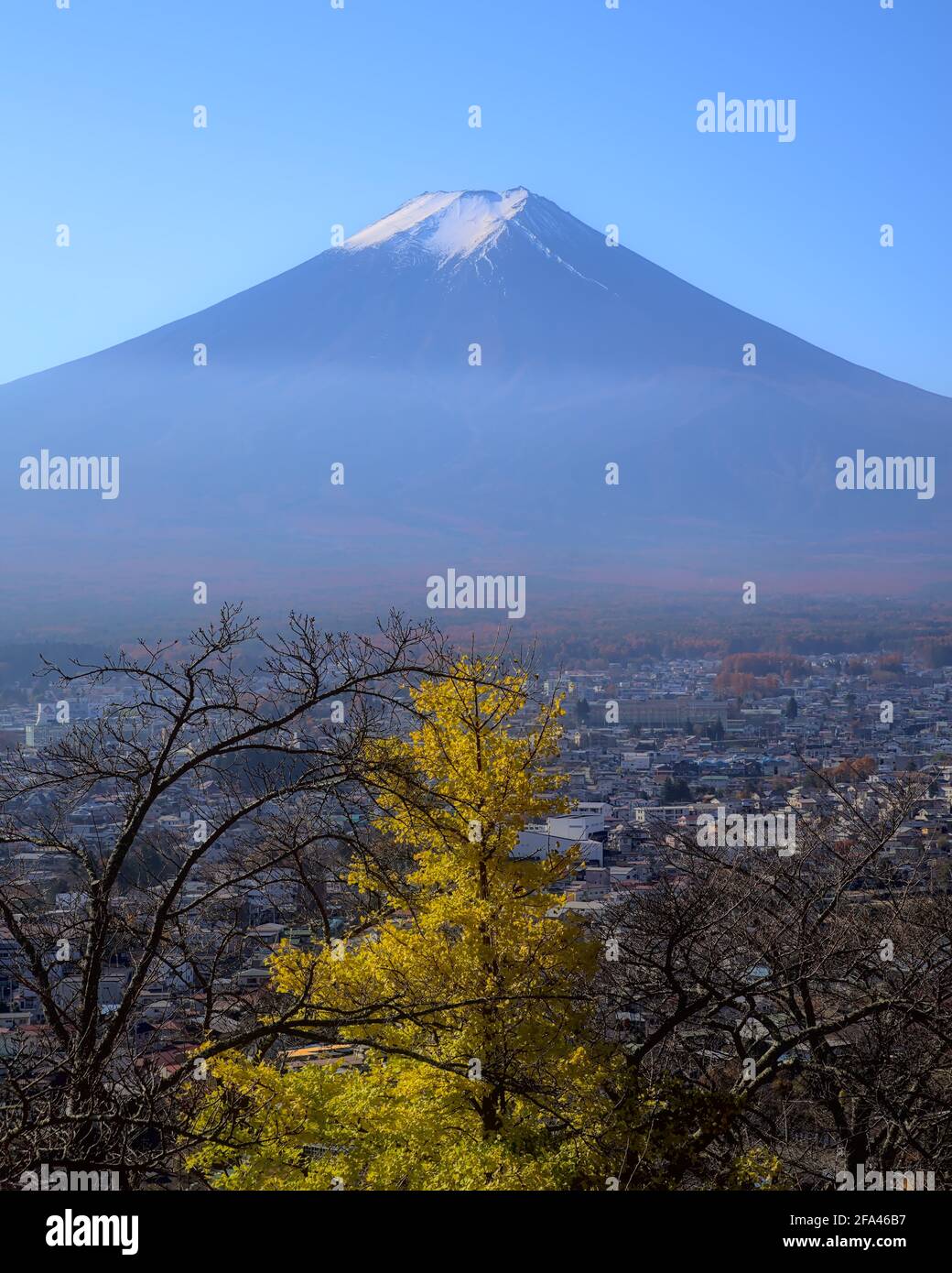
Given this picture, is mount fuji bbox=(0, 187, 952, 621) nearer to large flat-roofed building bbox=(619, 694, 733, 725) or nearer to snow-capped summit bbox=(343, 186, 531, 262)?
snow-capped summit bbox=(343, 186, 531, 262)

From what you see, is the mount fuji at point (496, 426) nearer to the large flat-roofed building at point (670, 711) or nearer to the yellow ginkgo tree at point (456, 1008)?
the large flat-roofed building at point (670, 711)

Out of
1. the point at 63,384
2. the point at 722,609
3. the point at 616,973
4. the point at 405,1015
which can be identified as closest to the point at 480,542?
the point at 722,609

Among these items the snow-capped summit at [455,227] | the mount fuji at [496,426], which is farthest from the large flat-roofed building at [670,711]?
the snow-capped summit at [455,227]

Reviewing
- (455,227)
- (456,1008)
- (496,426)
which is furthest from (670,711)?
(455,227)

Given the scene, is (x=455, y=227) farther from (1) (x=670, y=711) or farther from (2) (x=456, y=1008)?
(2) (x=456, y=1008)

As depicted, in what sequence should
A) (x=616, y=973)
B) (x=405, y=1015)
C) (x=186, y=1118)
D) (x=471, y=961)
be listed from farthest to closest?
(x=616, y=973) < (x=471, y=961) < (x=186, y=1118) < (x=405, y=1015)

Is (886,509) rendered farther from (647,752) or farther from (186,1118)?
(186,1118)
